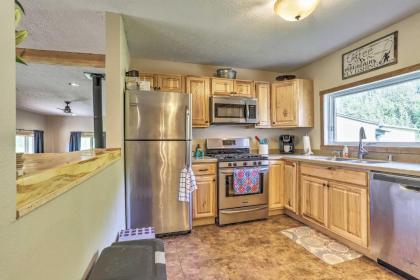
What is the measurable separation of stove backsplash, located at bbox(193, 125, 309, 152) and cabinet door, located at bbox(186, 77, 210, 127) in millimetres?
275

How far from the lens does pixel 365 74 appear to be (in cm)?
259

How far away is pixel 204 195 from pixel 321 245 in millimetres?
1418

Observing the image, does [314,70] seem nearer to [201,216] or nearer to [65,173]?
[201,216]

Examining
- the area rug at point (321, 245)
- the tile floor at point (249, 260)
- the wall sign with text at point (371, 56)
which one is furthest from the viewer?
the wall sign with text at point (371, 56)

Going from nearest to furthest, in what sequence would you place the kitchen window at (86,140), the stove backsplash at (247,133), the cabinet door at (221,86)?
the cabinet door at (221,86), the stove backsplash at (247,133), the kitchen window at (86,140)

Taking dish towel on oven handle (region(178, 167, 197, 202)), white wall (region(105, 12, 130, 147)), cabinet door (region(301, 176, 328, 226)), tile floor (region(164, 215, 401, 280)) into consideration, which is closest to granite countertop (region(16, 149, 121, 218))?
white wall (region(105, 12, 130, 147))

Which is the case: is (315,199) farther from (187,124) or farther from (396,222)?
(187,124)

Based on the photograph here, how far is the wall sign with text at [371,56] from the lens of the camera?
90.0 inches

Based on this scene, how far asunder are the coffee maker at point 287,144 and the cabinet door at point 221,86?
4.26ft

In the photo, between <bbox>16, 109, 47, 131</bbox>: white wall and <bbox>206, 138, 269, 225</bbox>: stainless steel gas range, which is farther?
<bbox>16, 109, 47, 131</bbox>: white wall

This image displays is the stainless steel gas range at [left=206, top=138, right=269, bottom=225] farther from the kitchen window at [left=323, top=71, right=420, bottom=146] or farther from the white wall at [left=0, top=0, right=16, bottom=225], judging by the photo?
the white wall at [left=0, top=0, right=16, bottom=225]

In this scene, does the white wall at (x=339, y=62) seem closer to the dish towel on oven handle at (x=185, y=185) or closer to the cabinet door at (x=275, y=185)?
the cabinet door at (x=275, y=185)

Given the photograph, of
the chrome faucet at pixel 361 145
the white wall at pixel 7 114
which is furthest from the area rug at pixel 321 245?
the white wall at pixel 7 114

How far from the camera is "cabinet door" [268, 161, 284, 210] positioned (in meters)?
3.11
